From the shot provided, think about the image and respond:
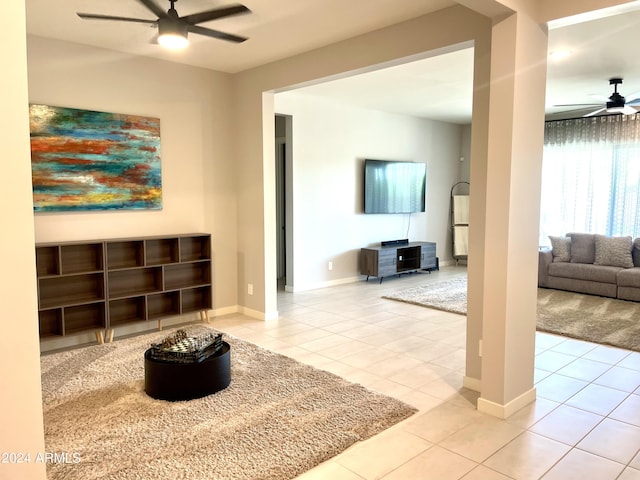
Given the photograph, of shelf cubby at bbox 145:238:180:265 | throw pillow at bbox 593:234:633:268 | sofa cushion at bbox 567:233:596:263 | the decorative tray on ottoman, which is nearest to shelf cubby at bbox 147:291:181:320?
shelf cubby at bbox 145:238:180:265

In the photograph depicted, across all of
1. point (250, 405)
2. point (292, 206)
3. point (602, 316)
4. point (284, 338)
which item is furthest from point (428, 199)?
point (250, 405)

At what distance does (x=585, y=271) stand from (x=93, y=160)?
6.15 meters

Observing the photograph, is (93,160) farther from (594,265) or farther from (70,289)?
(594,265)

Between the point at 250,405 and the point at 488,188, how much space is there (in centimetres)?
202

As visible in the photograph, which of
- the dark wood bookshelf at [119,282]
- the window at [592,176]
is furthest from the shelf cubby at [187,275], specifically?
the window at [592,176]

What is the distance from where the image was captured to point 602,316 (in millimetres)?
5230

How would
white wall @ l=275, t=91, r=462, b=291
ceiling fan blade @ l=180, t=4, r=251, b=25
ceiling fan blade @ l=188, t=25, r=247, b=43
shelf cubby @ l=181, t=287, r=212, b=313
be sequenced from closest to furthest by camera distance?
ceiling fan blade @ l=180, t=4, r=251, b=25 → ceiling fan blade @ l=188, t=25, r=247, b=43 → shelf cubby @ l=181, t=287, r=212, b=313 → white wall @ l=275, t=91, r=462, b=291

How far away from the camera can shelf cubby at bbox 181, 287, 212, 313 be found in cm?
493

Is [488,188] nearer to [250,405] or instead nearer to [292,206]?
[250,405]

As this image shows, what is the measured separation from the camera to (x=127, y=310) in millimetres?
4574

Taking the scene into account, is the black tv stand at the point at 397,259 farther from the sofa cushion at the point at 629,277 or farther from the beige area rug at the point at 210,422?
the beige area rug at the point at 210,422

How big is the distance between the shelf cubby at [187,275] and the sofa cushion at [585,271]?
487cm

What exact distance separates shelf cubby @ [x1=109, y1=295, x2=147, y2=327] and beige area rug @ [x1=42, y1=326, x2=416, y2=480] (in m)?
0.73

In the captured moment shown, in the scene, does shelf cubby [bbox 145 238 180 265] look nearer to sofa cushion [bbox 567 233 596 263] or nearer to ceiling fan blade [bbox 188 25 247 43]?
ceiling fan blade [bbox 188 25 247 43]
